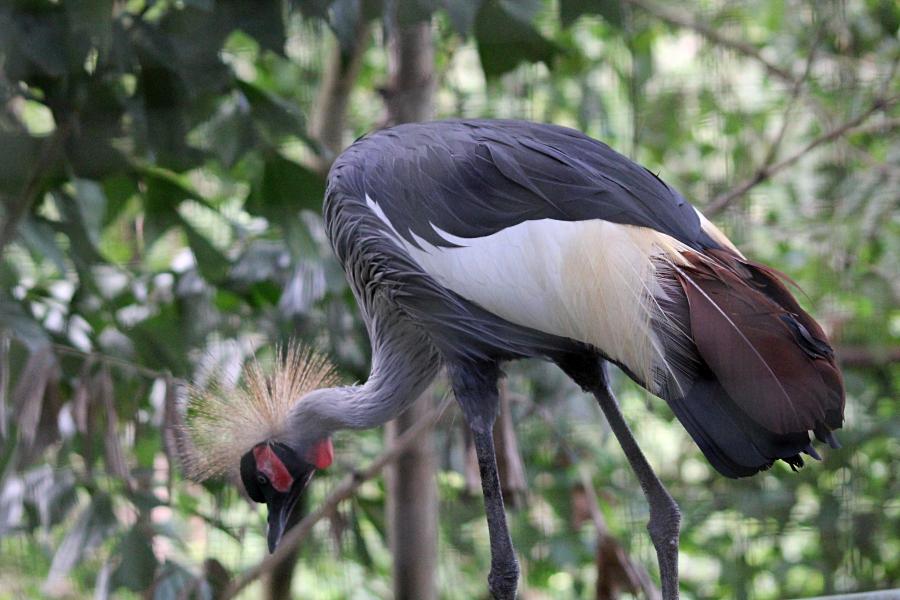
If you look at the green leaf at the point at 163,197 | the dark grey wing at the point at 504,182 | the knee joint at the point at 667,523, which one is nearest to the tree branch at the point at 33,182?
the green leaf at the point at 163,197

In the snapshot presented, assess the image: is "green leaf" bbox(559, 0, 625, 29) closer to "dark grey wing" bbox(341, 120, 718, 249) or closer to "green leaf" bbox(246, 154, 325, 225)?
"dark grey wing" bbox(341, 120, 718, 249)

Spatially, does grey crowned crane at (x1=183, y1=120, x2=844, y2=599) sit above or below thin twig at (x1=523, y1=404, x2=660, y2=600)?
above

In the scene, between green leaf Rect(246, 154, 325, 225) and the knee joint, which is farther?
green leaf Rect(246, 154, 325, 225)

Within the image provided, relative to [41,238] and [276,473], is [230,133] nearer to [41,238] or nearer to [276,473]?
[41,238]

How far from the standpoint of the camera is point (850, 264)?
1714 millimetres

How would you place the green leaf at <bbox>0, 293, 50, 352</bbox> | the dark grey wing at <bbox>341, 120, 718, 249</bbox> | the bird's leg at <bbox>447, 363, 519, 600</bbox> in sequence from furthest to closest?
the green leaf at <bbox>0, 293, 50, 352</bbox>
the bird's leg at <bbox>447, 363, 519, 600</bbox>
the dark grey wing at <bbox>341, 120, 718, 249</bbox>

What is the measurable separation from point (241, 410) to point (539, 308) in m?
0.42

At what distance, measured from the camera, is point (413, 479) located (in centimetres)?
161

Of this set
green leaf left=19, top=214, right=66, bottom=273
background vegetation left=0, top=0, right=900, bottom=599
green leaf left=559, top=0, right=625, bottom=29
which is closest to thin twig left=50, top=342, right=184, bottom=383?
background vegetation left=0, top=0, right=900, bottom=599

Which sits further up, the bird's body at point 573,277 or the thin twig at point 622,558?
the bird's body at point 573,277

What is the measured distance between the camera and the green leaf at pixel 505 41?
1.36 metres

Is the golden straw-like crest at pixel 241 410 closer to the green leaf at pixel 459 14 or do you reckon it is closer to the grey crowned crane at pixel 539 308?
the grey crowned crane at pixel 539 308

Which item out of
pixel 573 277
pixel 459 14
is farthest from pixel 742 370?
pixel 459 14

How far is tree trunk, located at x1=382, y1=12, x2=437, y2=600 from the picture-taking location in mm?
1555
